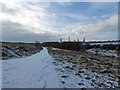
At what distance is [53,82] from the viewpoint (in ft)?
29.0

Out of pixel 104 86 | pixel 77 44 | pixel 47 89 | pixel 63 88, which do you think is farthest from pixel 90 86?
pixel 77 44

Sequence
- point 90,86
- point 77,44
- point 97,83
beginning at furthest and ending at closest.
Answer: point 77,44
point 97,83
point 90,86

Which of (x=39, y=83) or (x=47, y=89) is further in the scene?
(x=39, y=83)

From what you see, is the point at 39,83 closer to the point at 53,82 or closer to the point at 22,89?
the point at 53,82

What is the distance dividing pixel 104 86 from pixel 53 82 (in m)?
2.12

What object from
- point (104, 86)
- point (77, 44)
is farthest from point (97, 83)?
point (77, 44)

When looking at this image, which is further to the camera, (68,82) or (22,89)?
(68,82)

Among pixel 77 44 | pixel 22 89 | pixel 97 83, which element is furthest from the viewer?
pixel 77 44

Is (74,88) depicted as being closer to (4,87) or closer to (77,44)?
(4,87)

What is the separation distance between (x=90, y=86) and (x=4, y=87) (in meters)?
3.33

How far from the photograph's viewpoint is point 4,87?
7.71m

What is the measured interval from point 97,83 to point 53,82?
1.92 metres

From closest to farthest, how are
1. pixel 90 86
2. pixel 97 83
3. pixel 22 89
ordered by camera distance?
pixel 22 89 → pixel 90 86 → pixel 97 83

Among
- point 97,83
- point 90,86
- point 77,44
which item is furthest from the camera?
point 77,44
